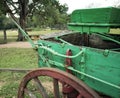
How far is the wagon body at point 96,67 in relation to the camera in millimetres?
2395

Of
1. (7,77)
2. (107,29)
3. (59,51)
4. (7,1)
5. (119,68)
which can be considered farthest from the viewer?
(7,1)

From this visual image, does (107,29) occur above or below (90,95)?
above

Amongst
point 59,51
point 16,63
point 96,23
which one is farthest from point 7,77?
point 96,23

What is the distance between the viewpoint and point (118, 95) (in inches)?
95.5

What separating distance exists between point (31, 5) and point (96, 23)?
2441 centimetres

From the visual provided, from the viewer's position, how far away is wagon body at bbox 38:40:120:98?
2395mm

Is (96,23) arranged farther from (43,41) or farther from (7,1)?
(7,1)

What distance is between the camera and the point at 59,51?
3.09 m

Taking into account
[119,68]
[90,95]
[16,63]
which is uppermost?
[119,68]

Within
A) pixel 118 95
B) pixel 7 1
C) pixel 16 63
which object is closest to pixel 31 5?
pixel 7 1

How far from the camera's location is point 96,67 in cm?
258

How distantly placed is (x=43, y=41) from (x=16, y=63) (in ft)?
19.4

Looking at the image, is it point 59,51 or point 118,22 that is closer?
point 118,22

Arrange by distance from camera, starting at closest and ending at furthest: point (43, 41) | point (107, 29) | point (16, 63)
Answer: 1. point (107, 29)
2. point (43, 41)
3. point (16, 63)
